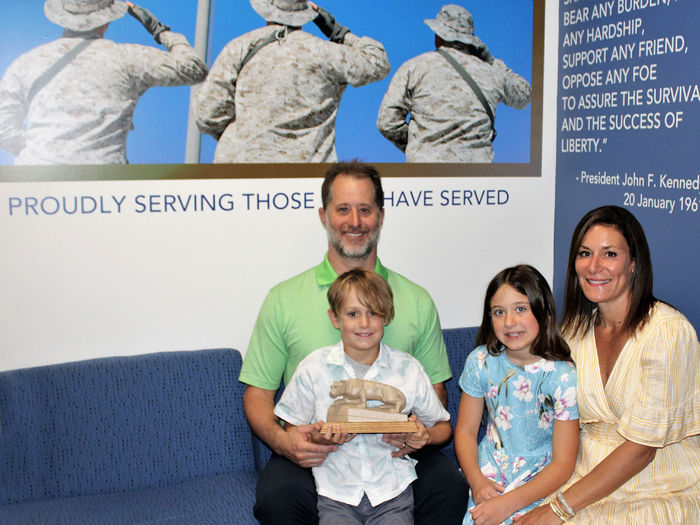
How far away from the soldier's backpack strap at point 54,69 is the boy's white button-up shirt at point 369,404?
1.62 metres

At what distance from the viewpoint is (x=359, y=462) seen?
255 cm

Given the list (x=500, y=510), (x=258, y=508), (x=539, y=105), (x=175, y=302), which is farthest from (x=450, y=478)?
(x=539, y=105)

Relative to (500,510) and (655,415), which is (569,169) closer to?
(655,415)

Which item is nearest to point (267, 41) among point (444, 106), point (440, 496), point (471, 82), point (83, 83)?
point (83, 83)

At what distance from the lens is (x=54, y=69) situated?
302 centimetres

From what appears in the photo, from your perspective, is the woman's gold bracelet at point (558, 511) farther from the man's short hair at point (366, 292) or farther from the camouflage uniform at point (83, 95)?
the camouflage uniform at point (83, 95)

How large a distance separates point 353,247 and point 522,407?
0.89 m

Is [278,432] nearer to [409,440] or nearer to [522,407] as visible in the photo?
[409,440]

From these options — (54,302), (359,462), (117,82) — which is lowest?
(359,462)

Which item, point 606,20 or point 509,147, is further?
point 509,147

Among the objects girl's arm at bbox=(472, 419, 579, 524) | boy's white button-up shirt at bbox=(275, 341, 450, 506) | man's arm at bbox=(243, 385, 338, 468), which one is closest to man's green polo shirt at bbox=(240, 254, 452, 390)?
man's arm at bbox=(243, 385, 338, 468)

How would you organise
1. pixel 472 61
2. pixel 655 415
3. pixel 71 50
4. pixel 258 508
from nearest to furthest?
pixel 655 415
pixel 258 508
pixel 71 50
pixel 472 61

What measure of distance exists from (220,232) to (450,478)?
152 cm

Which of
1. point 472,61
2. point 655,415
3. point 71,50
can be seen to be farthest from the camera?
point 472,61
